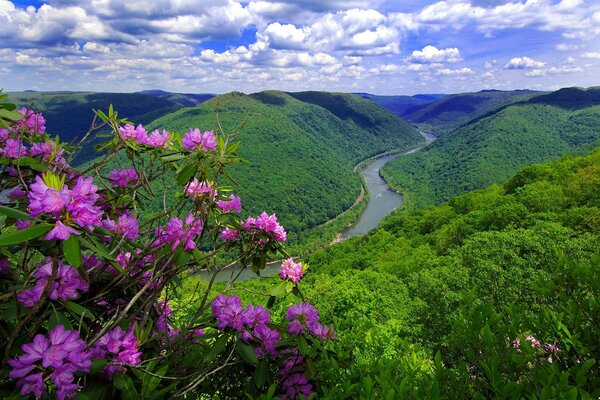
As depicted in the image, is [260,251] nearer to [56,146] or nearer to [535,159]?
[56,146]

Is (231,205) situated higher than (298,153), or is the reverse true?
(231,205)

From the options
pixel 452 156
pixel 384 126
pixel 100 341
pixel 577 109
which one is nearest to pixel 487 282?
pixel 100 341

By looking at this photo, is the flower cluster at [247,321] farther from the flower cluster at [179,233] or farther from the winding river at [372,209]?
the winding river at [372,209]

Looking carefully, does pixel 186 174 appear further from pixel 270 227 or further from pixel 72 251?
pixel 72 251

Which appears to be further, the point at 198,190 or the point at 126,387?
the point at 198,190

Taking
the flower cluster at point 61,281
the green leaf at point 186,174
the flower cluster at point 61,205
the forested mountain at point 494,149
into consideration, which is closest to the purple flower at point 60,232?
the flower cluster at point 61,205

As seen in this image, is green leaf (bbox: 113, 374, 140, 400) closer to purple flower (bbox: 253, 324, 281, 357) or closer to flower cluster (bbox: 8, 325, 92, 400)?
flower cluster (bbox: 8, 325, 92, 400)

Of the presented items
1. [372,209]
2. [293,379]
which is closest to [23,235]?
[293,379]
